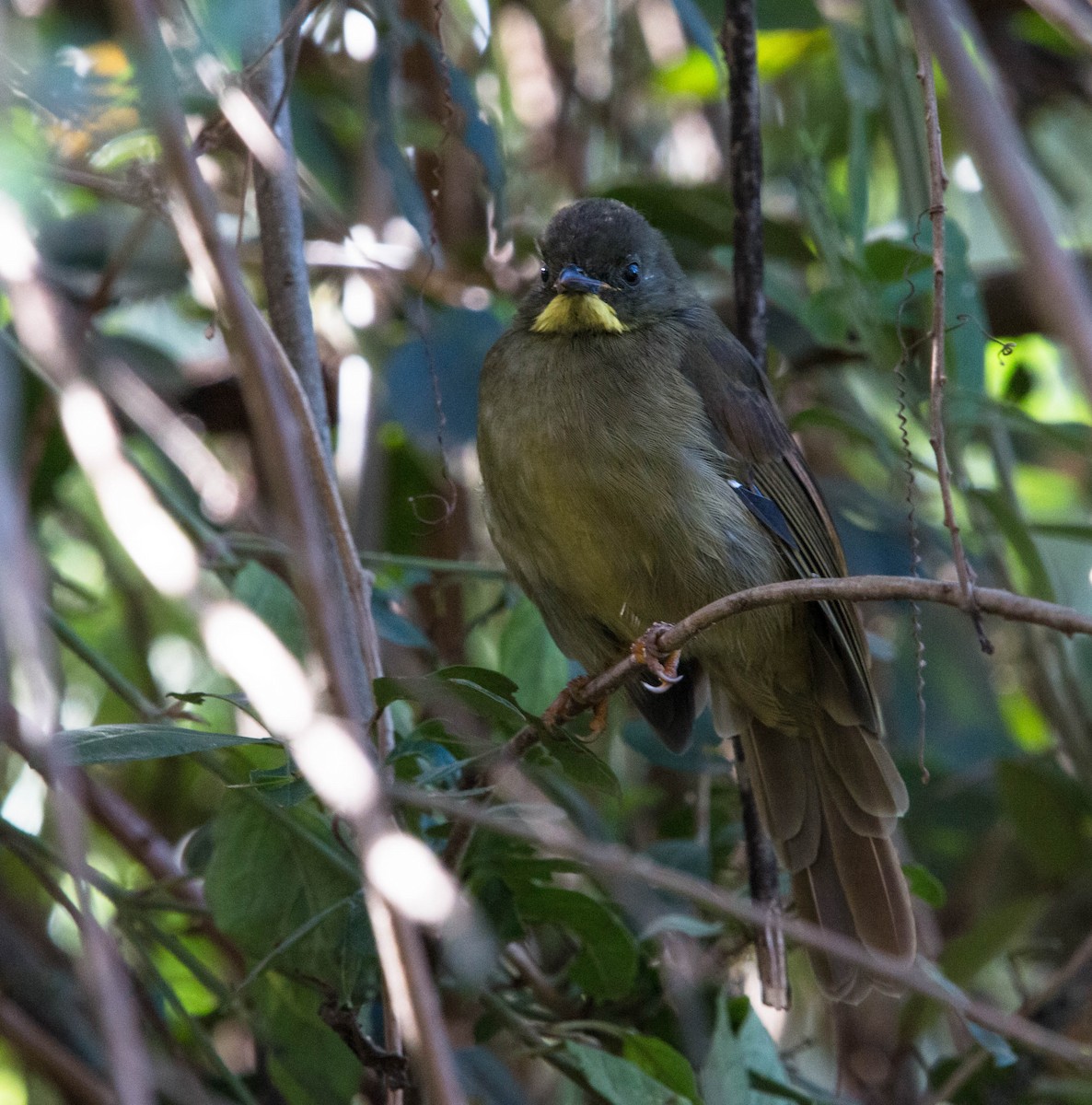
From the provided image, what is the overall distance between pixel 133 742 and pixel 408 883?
3.06 feet

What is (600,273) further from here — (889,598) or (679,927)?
(889,598)

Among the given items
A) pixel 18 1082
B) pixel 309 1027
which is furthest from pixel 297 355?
pixel 18 1082

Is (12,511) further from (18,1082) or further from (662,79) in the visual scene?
(662,79)

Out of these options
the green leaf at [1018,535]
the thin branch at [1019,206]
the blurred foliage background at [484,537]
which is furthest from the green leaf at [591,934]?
the thin branch at [1019,206]

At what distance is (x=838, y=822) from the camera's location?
11.8 feet

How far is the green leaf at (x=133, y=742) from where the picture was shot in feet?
6.75

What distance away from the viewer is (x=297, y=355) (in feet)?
9.36

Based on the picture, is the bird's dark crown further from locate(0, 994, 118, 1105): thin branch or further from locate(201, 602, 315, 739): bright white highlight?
locate(201, 602, 315, 739): bright white highlight

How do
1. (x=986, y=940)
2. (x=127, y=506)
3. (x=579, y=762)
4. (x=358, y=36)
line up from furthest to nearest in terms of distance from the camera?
(x=986, y=940), (x=358, y=36), (x=579, y=762), (x=127, y=506)

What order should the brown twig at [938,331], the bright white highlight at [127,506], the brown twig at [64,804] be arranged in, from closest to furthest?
the brown twig at [64,804] → the bright white highlight at [127,506] → the brown twig at [938,331]

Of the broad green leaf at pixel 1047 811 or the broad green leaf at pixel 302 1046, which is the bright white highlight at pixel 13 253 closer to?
the broad green leaf at pixel 302 1046

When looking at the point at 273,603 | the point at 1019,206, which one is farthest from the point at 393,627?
the point at 1019,206

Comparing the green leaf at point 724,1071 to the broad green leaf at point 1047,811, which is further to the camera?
the broad green leaf at point 1047,811

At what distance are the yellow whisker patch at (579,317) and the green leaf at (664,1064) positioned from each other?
1.72 metres
